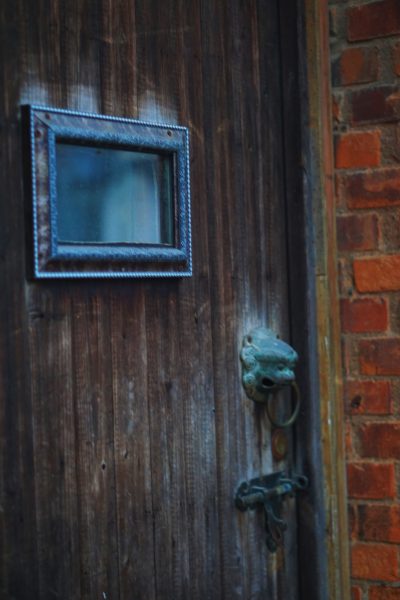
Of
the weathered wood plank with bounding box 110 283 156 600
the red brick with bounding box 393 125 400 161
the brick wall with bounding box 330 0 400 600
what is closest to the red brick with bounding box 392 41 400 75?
the brick wall with bounding box 330 0 400 600

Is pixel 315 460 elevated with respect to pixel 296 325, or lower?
lower

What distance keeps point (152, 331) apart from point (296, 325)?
0.42 meters

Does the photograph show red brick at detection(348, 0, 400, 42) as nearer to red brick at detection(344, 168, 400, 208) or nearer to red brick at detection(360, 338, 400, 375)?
red brick at detection(344, 168, 400, 208)

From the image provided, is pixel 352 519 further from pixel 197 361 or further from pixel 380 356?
pixel 197 361

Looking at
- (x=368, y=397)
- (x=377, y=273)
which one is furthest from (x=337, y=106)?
(x=368, y=397)

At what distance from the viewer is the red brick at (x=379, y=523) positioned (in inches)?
59.9

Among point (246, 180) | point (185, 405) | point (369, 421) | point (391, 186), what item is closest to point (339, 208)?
point (391, 186)

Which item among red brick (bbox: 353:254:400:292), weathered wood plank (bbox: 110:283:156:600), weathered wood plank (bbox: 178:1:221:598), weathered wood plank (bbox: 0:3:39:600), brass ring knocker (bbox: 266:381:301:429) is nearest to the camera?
weathered wood plank (bbox: 0:3:39:600)

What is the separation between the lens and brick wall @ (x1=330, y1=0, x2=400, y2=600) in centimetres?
152

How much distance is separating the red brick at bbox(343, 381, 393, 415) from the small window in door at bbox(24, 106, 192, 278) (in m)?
0.57

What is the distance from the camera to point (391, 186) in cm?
153

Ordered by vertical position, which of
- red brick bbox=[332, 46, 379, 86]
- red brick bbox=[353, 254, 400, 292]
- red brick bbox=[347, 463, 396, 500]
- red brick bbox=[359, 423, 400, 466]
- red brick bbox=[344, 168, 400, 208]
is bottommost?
red brick bbox=[347, 463, 396, 500]

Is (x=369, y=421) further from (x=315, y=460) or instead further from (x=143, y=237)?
(x=143, y=237)

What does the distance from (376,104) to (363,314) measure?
19.9 inches
